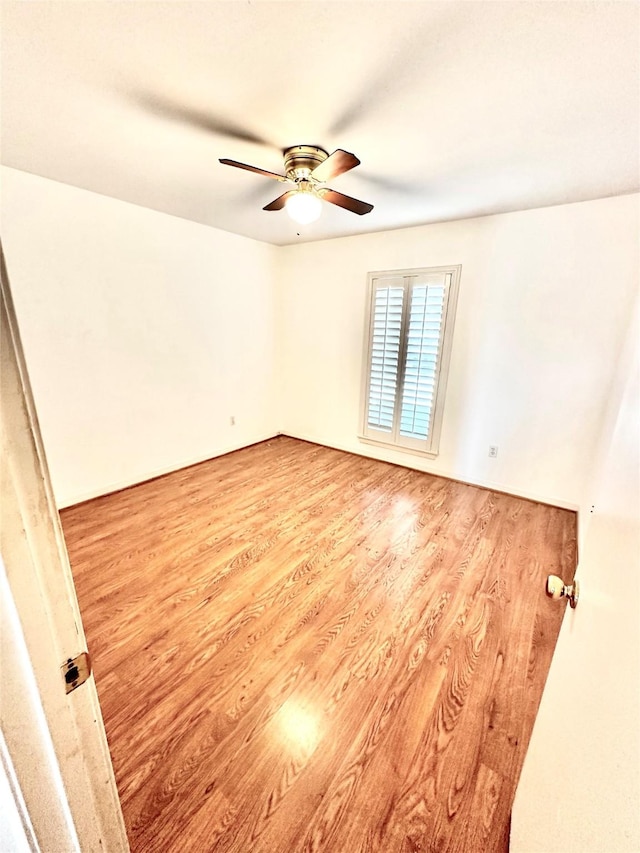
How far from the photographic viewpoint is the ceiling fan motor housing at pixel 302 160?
182 cm

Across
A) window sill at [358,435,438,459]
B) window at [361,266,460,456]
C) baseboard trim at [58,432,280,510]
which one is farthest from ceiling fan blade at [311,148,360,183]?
baseboard trim at [58,432,280,510]

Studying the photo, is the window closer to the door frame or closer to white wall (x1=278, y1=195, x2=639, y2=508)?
white wall (x1=278, y1=195, x2=639, y2=508)

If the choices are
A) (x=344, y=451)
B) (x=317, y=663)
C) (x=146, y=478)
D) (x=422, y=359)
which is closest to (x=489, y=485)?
(x=422, y=359)

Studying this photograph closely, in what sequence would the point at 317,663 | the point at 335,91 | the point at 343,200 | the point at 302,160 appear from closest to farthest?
the point at 335,91 < the point at 317,663 < the point at 302,160 < the point at 343,200

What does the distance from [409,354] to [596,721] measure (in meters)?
3.18

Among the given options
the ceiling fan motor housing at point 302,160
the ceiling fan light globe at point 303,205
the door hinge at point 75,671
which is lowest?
the door hinge at point 75,671

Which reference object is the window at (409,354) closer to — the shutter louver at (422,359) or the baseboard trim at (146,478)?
the shutter louver at (422,359)

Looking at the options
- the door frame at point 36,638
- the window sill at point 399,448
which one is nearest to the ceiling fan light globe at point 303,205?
the door frame at point 36,638

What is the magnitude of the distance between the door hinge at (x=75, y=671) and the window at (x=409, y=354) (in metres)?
3.27

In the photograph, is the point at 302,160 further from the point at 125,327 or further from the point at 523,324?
the point at 523,324

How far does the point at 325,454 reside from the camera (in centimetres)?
410

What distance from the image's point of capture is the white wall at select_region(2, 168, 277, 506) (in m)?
2.43

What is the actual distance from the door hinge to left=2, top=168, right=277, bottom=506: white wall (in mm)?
2645

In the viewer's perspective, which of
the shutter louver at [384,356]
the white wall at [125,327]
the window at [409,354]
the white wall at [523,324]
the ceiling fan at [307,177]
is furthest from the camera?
the shutter louver at [384,356]
